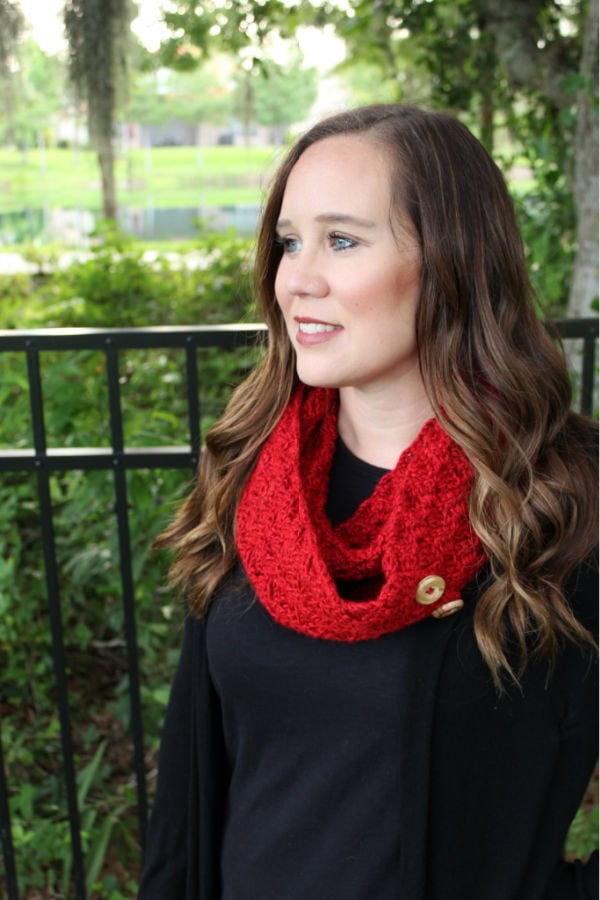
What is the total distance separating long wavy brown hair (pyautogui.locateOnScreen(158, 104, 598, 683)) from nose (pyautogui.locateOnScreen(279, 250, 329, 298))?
0.12m

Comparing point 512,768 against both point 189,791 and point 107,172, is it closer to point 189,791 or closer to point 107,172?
point 189,791

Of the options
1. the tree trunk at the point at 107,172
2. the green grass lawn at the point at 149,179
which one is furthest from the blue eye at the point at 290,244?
the green grass lawn at the point at 149,179

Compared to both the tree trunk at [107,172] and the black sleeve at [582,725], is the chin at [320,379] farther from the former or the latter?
the tree trunk at [107,172]

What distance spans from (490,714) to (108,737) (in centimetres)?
221

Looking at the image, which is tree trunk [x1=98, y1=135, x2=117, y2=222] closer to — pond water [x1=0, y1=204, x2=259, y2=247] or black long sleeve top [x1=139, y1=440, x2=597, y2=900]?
pond water [x1=0, y1=204, x2=259, y2=247]

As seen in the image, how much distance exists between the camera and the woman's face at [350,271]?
125 cm

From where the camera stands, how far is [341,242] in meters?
1.27

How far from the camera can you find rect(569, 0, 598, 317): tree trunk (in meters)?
3.24

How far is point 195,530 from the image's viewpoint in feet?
4.96

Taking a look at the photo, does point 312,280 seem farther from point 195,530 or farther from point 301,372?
point 195,530

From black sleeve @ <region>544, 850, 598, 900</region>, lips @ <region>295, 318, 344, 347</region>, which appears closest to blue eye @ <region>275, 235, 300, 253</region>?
lips @ <region>295, 318, 344, 347</region>

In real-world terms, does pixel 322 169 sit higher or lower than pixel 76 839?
higher

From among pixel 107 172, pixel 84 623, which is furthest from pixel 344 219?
A: pixel 107 172

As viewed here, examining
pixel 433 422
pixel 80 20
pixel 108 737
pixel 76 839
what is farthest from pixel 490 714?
pixel 80 20
